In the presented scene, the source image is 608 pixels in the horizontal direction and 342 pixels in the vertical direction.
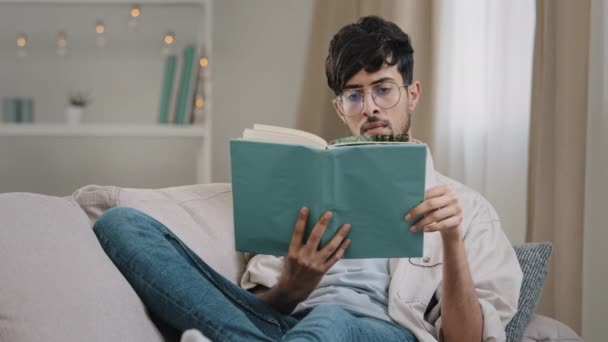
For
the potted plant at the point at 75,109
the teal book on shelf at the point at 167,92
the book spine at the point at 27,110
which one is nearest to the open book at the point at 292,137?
the teal book on shelf at the point at 167,92

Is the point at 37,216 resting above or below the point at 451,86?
below

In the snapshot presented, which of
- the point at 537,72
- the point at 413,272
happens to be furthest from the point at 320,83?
the point at 413,272

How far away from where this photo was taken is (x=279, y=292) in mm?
1792

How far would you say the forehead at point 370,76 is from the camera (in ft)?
6.71

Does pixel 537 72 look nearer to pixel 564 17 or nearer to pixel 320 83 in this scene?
pixel 564 17

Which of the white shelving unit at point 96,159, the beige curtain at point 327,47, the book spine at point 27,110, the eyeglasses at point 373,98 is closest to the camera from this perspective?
the eyeglasses at point 373,98

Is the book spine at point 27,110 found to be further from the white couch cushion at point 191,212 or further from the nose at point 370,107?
the nose at point 370,107

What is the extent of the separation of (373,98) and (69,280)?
856 mm

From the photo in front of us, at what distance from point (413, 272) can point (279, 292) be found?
0.93 feet

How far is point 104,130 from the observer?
3551 mm

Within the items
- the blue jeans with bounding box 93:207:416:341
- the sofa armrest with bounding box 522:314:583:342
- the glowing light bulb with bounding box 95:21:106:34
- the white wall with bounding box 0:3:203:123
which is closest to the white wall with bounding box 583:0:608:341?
the sofa armrest with bounding box 522:314:583:342

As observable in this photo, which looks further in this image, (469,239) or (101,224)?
(469,239)

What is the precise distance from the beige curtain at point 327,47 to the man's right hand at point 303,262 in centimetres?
138

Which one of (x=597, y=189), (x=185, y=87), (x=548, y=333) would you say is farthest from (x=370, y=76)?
(x=185, y=87)
